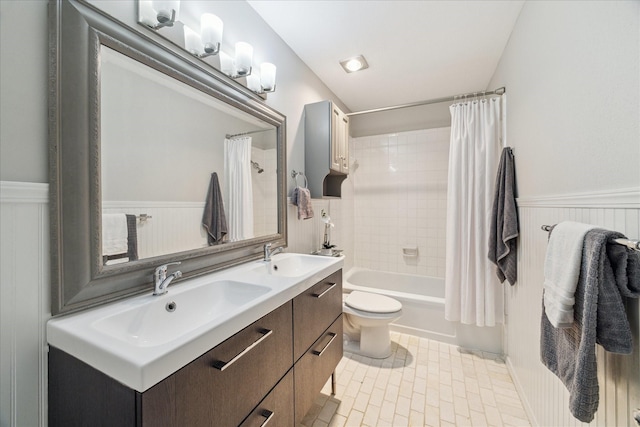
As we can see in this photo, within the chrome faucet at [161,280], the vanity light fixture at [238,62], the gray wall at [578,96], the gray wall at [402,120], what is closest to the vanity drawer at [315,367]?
the chrome faucet at [161,280]

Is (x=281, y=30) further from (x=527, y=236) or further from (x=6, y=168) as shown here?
(x=527, y=236)

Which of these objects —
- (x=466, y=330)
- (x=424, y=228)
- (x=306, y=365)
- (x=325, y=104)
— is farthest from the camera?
(x=424, y=228)

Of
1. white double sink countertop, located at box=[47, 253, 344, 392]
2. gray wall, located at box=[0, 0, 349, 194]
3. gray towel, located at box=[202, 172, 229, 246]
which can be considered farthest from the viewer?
gray towel, located at box=[202, 172, 229, 246]

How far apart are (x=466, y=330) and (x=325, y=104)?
2353mm

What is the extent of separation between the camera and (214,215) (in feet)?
4.19

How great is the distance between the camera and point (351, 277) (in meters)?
3.04

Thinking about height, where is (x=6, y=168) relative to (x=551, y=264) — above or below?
above

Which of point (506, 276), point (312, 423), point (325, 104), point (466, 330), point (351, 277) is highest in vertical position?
point (325, 104)

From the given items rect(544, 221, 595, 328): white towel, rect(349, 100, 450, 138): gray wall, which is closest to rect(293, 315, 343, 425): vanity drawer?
rect(544, 221, 595, 328): white towel

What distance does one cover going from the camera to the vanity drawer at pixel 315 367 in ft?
3.76

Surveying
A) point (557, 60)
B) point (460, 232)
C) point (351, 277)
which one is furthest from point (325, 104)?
point (351, 277)

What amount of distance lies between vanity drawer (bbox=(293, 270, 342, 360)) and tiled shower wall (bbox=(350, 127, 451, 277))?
1.74m

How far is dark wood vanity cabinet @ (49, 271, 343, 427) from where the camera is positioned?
59 cm

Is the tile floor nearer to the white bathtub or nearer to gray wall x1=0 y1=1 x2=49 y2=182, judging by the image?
the white bathtub
